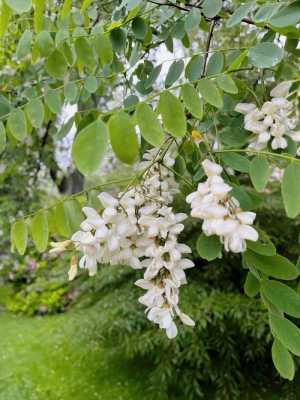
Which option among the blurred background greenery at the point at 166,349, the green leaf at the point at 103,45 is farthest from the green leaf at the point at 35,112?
the blurred background greenery at the point at 166,349

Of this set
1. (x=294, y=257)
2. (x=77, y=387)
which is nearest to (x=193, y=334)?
(x=294, y=257)

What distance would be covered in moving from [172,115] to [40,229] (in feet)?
0.72

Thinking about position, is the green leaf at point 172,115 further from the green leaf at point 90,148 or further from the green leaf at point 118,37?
the green leaf at point 118,37

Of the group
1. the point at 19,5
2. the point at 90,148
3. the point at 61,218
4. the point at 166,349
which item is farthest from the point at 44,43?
the point at 166,349

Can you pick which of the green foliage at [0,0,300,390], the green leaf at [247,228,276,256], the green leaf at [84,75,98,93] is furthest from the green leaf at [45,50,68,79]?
the green leaf at [247,228,276,256]

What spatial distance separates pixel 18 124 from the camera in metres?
0.56

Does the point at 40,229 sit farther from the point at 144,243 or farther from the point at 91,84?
the point at 91,84

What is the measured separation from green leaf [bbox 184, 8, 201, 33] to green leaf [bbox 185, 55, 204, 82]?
6 cm

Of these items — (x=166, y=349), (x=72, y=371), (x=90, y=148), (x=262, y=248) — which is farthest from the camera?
(x=72, y=371)

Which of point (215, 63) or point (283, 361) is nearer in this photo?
point (283, 361)

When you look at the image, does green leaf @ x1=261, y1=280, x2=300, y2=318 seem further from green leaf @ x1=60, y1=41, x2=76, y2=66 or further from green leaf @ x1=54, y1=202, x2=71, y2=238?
green leaf @ x1=60, y1=41, x2=76, y2=66

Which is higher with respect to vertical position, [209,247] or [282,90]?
[282,90]

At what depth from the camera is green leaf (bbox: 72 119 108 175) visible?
0.35m

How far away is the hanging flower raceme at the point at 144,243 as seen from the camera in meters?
0.46
